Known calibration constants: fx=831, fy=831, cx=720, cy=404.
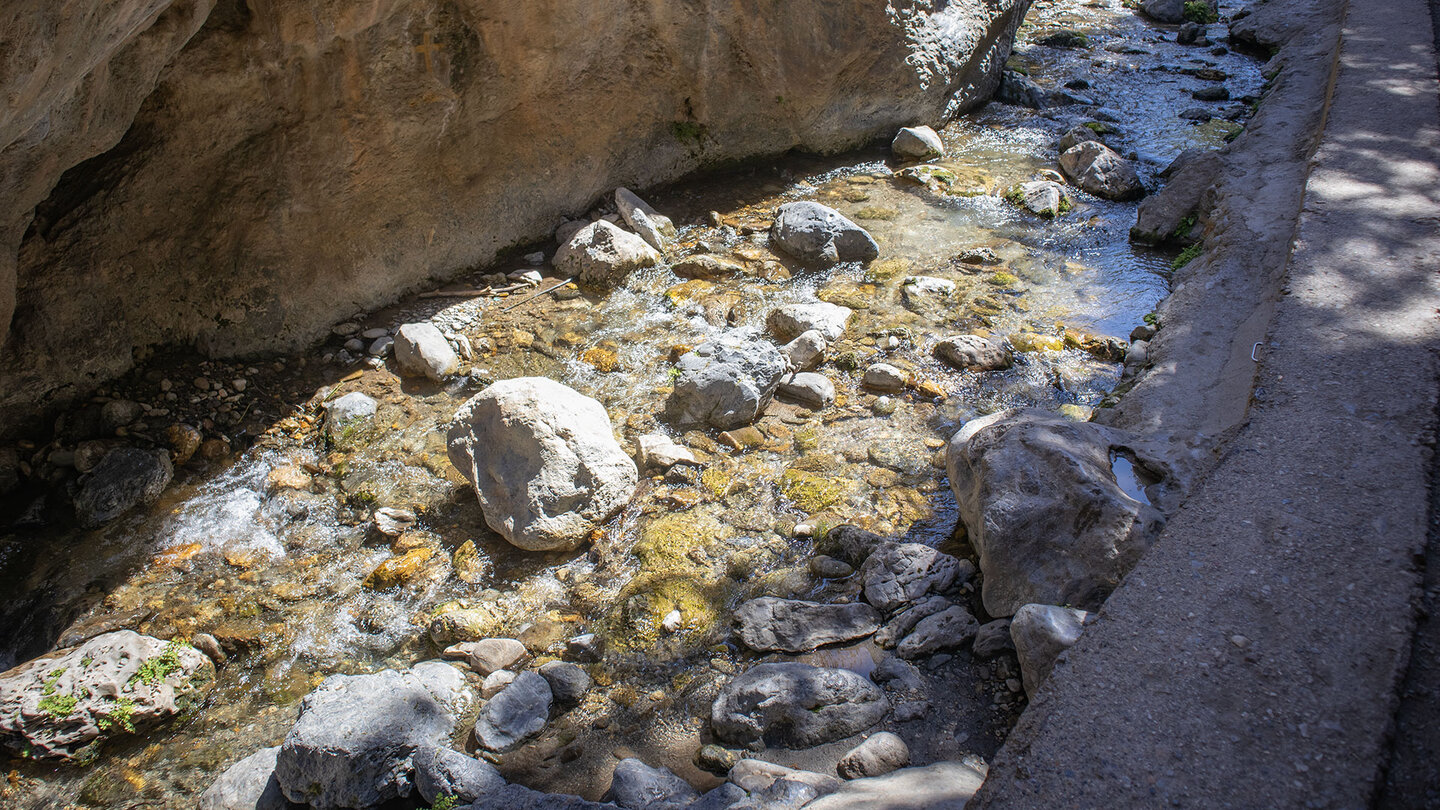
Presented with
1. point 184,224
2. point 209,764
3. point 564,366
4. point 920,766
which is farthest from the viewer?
point 564,366

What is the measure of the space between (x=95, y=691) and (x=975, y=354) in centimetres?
406

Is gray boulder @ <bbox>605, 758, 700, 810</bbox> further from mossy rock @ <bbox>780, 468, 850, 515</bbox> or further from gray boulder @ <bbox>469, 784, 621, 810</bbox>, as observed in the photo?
mossy rock @ <bbox>780, 468, 850, 515</bbox>

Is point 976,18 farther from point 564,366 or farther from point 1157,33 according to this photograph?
point 564,366

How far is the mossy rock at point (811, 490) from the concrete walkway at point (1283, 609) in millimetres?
1421

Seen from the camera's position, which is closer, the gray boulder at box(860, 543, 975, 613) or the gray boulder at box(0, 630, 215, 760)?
the gray boulder at box(0, 630, 215, 760)

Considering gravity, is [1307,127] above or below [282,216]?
below

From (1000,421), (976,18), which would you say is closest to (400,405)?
(1000,421)

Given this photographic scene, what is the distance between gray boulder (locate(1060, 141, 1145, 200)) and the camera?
20.0ft

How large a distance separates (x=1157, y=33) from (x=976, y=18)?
372 cm

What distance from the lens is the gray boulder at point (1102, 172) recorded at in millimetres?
6094

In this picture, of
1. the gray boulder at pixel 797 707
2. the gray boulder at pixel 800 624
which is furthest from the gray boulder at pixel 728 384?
the gray boulder at pixel 797 707

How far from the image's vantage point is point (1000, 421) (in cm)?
339

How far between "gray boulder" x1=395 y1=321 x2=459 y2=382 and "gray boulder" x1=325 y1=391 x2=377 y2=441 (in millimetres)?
302

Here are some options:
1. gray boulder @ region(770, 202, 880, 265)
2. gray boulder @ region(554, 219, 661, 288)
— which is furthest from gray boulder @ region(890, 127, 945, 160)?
gray boulder @ region(554, 219, 661, 288)
